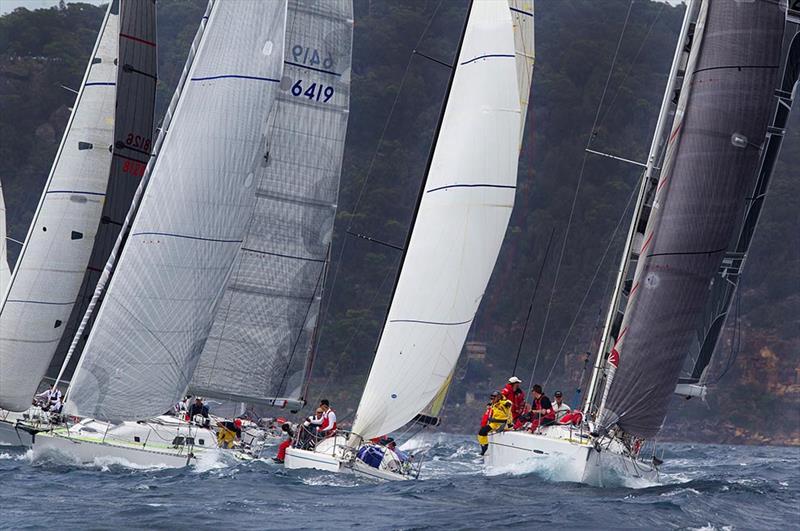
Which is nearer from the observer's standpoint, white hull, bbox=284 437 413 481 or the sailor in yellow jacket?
white hull, bbox=284 437 413 481

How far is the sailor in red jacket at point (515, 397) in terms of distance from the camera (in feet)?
57.4

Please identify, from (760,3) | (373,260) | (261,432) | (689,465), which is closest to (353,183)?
(373,260)

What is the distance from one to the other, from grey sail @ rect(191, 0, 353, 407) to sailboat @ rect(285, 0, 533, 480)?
2.83m

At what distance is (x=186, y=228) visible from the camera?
14.2 m

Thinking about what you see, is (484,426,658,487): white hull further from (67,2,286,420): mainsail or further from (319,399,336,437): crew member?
(67,2,286,420): mainsail

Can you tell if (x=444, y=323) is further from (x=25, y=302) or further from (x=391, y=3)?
(x=391, y=3)

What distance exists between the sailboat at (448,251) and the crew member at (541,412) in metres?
1.25

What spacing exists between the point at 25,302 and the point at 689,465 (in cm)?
1570

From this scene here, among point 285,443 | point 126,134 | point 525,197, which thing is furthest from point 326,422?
point 525,197

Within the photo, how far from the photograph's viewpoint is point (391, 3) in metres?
81.3

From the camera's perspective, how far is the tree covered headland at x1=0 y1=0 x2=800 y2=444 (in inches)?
2441

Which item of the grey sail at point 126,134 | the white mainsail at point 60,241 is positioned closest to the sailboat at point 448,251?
the white mainsail at point 60,241

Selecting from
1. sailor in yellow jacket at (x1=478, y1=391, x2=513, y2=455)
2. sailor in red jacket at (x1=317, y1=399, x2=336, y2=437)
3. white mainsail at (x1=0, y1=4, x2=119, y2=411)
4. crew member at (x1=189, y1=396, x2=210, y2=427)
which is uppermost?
white mainsail at (x1=0, y1=4, x2=119, y2=411)

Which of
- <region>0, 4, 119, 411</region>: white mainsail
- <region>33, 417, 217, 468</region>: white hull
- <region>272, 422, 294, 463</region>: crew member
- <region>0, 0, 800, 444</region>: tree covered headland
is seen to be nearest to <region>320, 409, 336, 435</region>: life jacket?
<region>272, 422, 294, 463</region>: crew member
